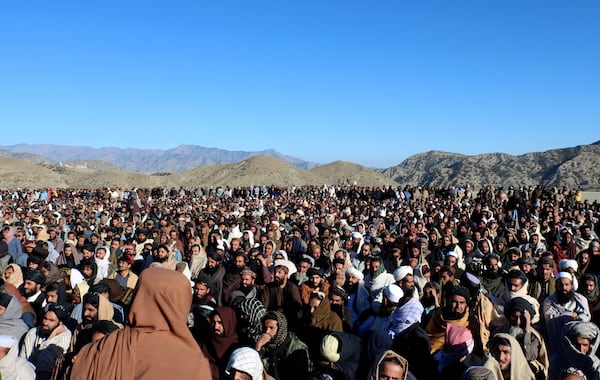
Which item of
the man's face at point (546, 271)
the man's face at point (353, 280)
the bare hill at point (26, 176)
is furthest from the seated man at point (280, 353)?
the bare hill at point (26, 176)

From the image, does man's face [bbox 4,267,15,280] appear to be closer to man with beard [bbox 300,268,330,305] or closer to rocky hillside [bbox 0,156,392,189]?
man with beard [bbox 300,268,330,305]

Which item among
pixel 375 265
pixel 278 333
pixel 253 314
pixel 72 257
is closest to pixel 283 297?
pixel 375 265

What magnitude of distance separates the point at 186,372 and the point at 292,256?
6185 millimetres

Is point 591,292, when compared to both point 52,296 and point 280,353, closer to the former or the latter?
point 280,353

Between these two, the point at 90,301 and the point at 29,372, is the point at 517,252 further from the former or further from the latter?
the point at 29,372

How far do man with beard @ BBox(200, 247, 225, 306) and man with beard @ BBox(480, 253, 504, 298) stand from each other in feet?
10.0

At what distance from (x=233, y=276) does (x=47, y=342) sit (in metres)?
2.23

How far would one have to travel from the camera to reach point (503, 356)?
10.1 ft

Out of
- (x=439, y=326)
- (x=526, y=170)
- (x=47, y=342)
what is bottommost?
(x=47, y=342)

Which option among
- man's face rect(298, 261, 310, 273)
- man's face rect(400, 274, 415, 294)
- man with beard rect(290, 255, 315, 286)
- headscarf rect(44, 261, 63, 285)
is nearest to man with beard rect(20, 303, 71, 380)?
headscarf rect(44, 261, 63, 285)

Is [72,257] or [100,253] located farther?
[72,257]

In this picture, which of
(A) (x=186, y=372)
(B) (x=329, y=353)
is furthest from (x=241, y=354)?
(A) (x=186, y=372)

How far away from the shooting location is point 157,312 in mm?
1930

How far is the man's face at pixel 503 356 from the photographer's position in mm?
3080
